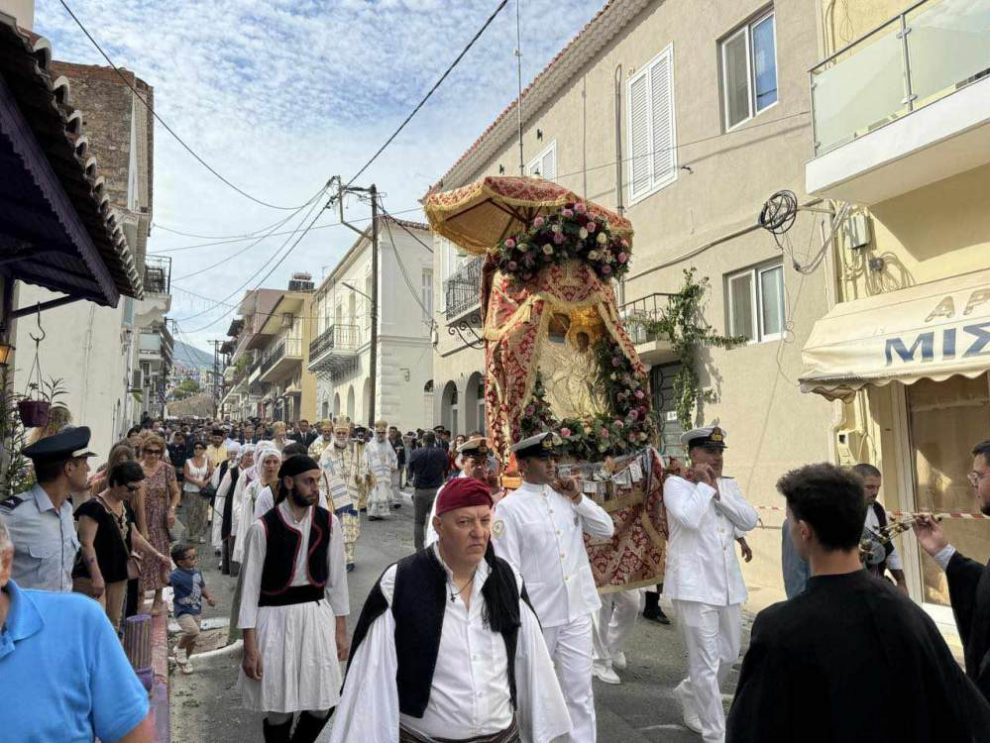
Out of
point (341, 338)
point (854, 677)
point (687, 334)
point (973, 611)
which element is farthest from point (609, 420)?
point (341, 338)

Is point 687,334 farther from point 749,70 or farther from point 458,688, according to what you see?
point 458,688

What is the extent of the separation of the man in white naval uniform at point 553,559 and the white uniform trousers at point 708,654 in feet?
2.70

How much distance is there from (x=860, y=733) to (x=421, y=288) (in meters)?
27.1

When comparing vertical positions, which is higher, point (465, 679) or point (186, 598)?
point (465, 679)

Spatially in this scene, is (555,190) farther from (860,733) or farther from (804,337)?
(860,733)

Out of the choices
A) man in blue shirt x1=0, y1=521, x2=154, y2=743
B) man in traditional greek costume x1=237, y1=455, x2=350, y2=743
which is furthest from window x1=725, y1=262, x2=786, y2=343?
man in blue shirt x1=0, y1=521, x2=154, y2=743

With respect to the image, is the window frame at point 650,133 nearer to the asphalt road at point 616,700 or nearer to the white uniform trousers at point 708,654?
the asphalt road at point 616,700

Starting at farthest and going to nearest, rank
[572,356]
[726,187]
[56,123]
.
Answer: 1. [726,187]
2. [572,356]
3. [56,123]

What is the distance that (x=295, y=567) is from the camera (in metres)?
3.97

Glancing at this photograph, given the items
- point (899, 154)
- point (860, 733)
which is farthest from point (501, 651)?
point (899, 154)

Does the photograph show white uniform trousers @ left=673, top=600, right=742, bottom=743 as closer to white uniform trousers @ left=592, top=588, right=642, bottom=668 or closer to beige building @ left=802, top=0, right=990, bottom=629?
white uniform trousers @ left=592, top=588, right=642, bottom=668

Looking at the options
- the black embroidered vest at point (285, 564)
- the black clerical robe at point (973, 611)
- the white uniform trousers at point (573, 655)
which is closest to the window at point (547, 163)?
the white uniform trousers at point (573, 655)

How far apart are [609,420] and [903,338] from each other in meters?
3.38

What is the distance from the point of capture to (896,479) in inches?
324
